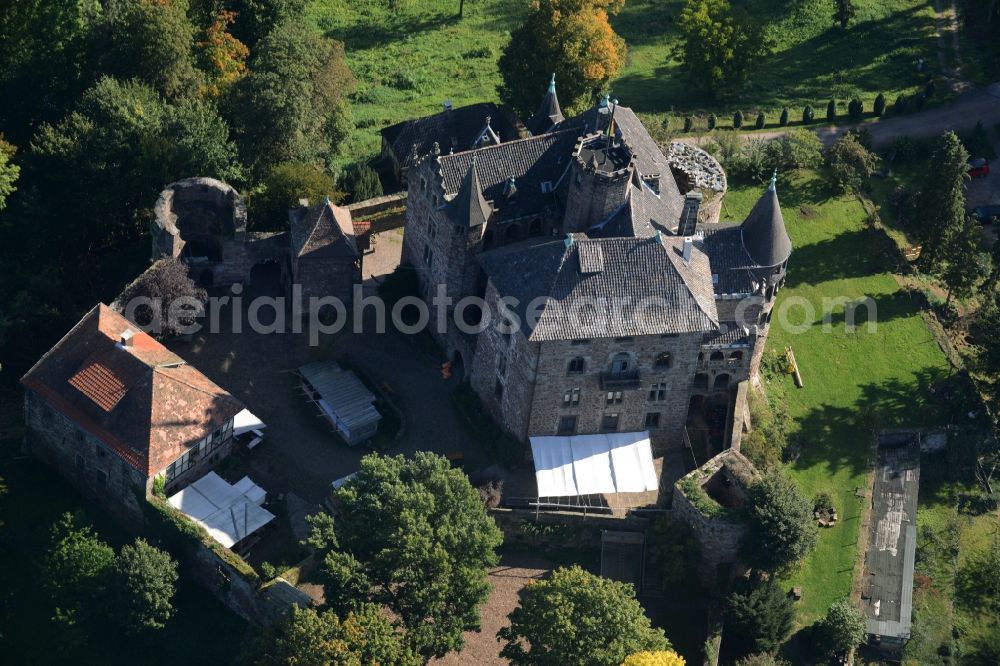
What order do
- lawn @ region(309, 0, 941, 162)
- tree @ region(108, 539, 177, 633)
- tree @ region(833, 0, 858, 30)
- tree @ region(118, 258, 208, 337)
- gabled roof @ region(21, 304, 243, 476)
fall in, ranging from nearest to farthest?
tree @ region(108, 539, 177, 633) < gabled roof @ region(21, 304, 243, 476) < tree @ region(118, 258, 208, 337) < lawn @ region(309, 0, 941, 162) < tree @ region(833, 0, 858, 30)

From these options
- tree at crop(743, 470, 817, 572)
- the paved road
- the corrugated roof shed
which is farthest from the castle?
the paved road

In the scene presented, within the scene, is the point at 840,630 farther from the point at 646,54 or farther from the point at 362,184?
the point at 646,54

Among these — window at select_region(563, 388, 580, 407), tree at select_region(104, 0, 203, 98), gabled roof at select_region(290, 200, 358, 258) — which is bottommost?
window at select_region(563, 388, 580, 407)

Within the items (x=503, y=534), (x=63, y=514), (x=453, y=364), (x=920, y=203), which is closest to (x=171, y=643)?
(x=63, y=514)

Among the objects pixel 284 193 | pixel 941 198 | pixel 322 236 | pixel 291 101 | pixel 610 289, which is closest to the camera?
pixel 610 289

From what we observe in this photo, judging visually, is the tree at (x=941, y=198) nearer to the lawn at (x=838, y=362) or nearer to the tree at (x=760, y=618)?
the lawn at (x=838, y=362)

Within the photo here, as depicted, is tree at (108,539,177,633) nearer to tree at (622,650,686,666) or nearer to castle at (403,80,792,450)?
castle at (403,80,792,450)

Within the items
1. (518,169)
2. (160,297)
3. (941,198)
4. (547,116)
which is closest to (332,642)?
(160,297)
